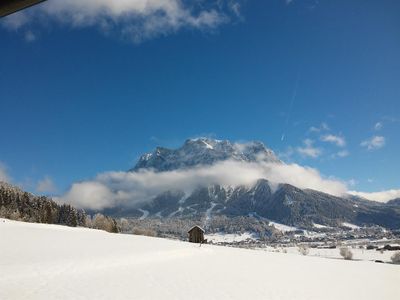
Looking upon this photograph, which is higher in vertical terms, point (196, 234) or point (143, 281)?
point (196, 234)

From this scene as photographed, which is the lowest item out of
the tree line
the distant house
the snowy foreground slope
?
the snowy foreground slope

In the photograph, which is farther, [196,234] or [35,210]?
[35,210]

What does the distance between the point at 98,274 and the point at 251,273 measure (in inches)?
554

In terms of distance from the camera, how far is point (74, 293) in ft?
69.6

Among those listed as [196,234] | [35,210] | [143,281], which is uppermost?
[35,210]

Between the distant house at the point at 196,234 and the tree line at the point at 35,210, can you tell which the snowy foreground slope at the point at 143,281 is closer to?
the distant house at the point at 196,234

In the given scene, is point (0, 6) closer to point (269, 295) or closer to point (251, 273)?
point (269, 295)

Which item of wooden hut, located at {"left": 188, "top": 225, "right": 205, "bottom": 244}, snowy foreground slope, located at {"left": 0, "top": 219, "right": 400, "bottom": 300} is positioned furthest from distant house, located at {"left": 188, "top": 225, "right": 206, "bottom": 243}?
snowy foreground slope, located at {"left": 0, "top": 219, "right": 400, "bottom": 300}

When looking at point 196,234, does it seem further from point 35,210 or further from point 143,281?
point 35,210

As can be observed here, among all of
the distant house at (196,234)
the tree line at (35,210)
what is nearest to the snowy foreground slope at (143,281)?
the distant house at (196,234)

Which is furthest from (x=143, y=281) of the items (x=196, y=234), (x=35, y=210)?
(x=35, y=210)

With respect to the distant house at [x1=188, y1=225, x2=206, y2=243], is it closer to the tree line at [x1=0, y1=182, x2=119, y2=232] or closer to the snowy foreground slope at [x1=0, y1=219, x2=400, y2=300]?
the snowy foreground slope at [x1=0, y1=219, x2=400, y2=300]

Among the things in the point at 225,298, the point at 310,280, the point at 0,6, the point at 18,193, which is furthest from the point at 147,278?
the point at 18,193

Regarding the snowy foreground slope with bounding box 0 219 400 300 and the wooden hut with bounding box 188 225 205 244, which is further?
the wooden hut with bounding box 188 225 205 244
